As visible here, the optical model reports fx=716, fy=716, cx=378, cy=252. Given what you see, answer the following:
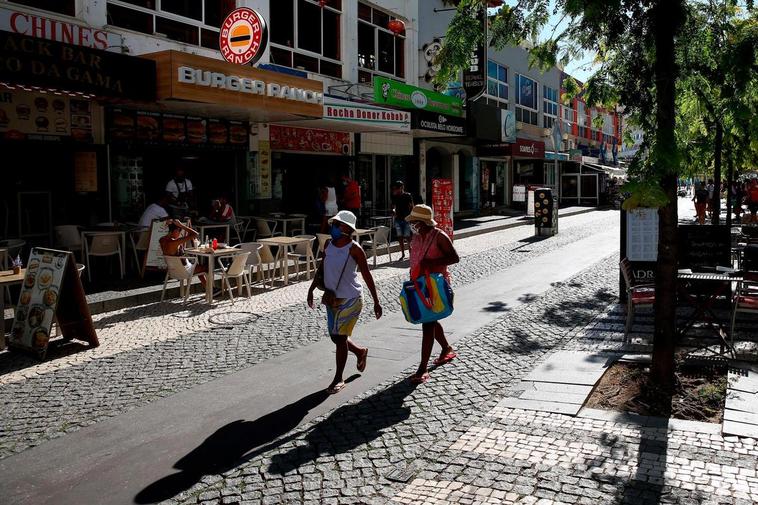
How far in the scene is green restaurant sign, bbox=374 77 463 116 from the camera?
20.0 meters

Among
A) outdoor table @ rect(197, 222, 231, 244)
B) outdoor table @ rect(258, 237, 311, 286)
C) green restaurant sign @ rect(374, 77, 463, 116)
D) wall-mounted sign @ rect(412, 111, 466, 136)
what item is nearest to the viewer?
outdoor table @ rect(258, 237, 311, 286)

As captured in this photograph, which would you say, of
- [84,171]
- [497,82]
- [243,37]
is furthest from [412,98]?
[497,82]

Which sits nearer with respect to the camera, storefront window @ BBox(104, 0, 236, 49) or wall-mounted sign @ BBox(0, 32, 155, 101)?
wall-mounted sign @ BBox(0, 32, 155, 101)

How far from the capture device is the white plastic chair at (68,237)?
12938mm

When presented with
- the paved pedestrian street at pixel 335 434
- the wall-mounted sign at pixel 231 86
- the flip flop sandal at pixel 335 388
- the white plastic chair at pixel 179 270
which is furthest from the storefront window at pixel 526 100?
the flip flop sandal at pixel 335 388

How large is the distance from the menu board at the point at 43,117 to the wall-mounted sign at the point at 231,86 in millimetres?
2014

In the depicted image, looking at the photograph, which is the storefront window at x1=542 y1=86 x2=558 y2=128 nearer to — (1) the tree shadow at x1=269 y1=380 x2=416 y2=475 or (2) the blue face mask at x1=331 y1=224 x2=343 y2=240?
(2) the blue face mask at x1=331 y1=224 x2=343 y2=240

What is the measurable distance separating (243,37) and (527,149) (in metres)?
21.7

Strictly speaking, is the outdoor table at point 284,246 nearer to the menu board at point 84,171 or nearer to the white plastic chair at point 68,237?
the white plastic chair at point 68,237

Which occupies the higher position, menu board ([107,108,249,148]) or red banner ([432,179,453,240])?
menu board ([107,108,249,148])

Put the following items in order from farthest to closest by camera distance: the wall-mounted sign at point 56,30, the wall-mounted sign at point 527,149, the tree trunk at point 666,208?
the wall-mounted sign at point 527,149, the wall-mounted sign at point 56,30, the tree trunk at point 666,208

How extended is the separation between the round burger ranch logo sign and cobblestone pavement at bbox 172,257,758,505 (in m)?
10.1

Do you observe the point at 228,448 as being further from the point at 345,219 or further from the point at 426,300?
the point at 426,300

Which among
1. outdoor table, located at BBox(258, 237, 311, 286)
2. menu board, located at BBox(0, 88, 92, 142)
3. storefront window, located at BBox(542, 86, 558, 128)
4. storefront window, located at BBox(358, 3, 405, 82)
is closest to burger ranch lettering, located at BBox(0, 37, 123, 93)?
menu board, located at BBox(0, 88, 92, 142)
